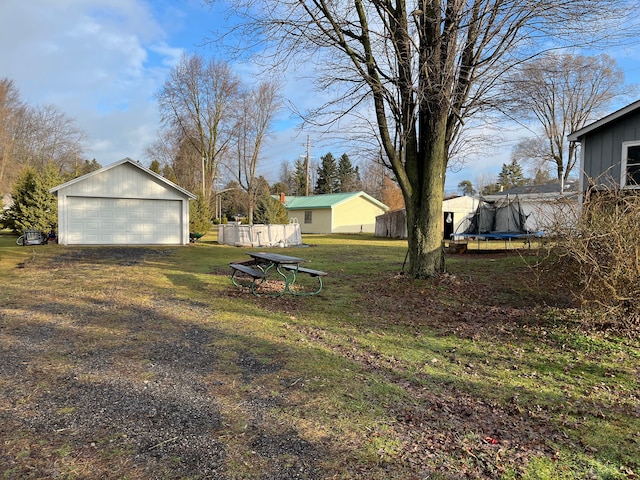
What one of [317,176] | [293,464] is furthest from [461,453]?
[317,176]

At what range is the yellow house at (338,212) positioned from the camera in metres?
36.6

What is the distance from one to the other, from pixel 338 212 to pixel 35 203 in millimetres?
22452

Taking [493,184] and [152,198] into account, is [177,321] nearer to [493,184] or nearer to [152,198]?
[152,198]

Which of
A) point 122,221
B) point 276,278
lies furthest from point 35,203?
point 276,278

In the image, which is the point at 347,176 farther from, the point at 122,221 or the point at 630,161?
the point at 630,161

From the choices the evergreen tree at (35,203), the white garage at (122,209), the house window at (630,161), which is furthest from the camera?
the evergreen tree at (35,203)

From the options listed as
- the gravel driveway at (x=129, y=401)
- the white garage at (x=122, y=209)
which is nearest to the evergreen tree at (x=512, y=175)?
the white garage at (x=122, y=209)

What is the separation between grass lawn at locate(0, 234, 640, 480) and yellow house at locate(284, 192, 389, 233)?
29.3 metres

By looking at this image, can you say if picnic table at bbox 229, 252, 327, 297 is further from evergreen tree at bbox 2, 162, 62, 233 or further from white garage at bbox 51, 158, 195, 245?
evergreen tree at bbox 2, 162, 62, 233

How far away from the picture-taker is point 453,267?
37.7ft

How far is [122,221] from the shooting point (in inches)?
771

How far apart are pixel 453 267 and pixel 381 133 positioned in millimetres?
4652

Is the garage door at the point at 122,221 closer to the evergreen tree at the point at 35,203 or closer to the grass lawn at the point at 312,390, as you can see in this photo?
the evergreen tree at the point at 35,203

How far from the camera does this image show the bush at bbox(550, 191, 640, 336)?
4.93m
